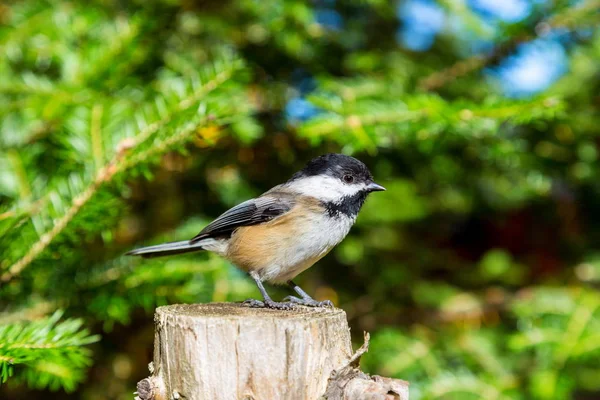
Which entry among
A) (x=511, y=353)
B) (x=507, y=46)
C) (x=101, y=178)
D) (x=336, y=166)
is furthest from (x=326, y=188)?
(x=511, y=353)

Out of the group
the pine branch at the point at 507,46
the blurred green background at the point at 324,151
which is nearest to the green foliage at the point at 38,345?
the blurred green background at the point at 324,151

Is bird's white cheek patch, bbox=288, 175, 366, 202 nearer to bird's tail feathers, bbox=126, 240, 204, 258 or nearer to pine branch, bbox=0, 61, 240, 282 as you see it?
bird's tail feathers, bbox=126, 240, 204, 258

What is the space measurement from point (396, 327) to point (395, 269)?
30cm

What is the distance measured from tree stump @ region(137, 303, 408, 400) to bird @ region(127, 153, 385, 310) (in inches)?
28.6

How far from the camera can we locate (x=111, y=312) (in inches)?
77.4

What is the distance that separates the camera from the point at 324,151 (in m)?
2.89

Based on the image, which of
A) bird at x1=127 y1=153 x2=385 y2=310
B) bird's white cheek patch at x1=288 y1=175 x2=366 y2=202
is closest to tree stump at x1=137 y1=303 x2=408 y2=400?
bird at x1=127 y1=153 x2=385 y2=310

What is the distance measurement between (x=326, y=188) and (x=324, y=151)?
610 millimetres

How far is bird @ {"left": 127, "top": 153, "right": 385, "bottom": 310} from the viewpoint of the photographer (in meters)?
2.17

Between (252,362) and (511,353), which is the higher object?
(252,362)

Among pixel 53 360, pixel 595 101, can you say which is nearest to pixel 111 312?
pixel 53 360

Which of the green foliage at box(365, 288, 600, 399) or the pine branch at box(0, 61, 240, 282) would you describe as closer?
the pine branch at box(0, 61, 240, 282)

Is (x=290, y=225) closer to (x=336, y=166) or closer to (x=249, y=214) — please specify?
(x=249, y=214)

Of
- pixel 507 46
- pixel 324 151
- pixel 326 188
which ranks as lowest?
pixel 326 188
